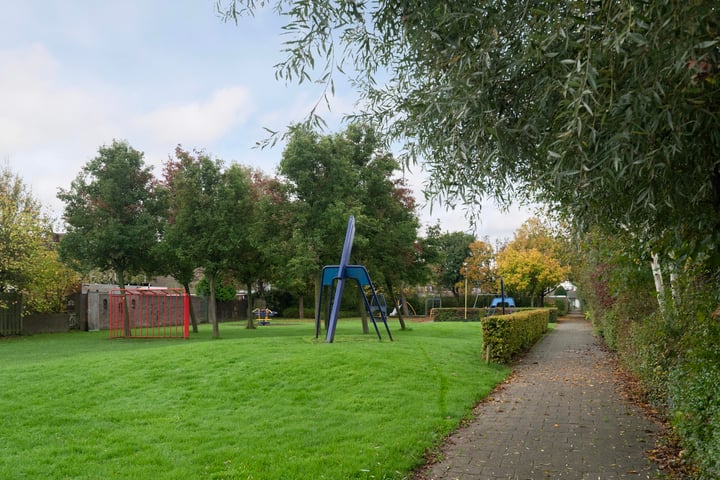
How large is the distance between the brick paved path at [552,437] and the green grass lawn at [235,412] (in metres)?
0.39

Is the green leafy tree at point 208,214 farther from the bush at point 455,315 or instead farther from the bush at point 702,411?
the bush at point 455,315

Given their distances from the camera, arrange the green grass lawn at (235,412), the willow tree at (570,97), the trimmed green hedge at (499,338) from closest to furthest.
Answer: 1. the willow tree at (570,97)
2. the green grass lawn at (235,412)
3. the trimmed green hedge at (499,338)

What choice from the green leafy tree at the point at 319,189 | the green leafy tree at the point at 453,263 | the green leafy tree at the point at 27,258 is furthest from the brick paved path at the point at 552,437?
the green leafy tree at the point at 453,263

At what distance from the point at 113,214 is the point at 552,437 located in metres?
20.7

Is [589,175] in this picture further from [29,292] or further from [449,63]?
[29,292]

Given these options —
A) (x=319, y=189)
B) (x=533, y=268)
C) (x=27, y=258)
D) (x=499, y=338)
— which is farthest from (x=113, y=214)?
(x=533, y=268)

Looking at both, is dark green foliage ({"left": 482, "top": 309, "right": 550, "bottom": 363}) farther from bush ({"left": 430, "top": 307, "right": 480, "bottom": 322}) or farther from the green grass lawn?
bush ({"left": 430, "top": 307, "right": 480, "bottom": 322})

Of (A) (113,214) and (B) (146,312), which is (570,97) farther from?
(B) (146,312)

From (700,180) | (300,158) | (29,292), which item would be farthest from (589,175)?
(29,292)

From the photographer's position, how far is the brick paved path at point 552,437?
527 cm

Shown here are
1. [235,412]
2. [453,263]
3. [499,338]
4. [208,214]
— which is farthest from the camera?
[453,263]

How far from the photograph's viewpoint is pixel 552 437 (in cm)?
647

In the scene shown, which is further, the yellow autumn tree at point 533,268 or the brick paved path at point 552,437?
the yellow autumn tree at point 533,268

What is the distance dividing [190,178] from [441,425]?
15990mm
